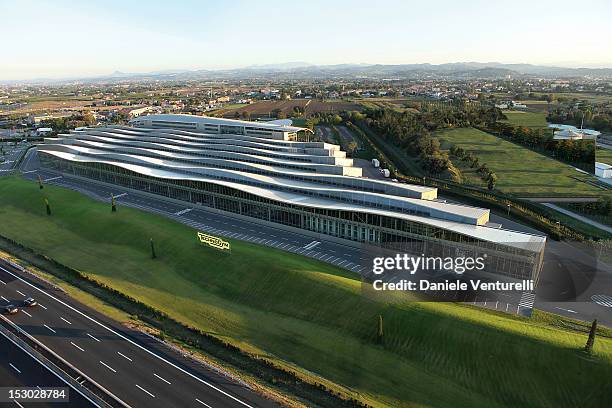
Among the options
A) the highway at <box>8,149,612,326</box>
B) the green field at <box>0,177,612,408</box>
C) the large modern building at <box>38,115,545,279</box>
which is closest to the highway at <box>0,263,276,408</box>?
the green field at <box>0,177,612,408</box>

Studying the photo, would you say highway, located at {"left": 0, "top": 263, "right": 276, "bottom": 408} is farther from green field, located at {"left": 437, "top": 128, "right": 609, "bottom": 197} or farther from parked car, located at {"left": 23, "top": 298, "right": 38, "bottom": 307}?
green field, located at {"left": 437, "top": 128, "right": 609, "bottom": 197}

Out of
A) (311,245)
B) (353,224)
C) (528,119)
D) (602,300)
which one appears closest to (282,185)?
(311,245)

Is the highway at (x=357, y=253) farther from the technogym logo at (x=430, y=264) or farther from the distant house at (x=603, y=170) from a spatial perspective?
the distant house at (x=603, y=170)

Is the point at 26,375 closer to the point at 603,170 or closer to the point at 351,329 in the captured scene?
the point at 351,329

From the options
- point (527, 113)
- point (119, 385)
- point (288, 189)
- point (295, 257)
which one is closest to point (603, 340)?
point (295, 257)

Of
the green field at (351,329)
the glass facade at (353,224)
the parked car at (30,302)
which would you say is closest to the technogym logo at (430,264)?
the glass facade at (353,224)

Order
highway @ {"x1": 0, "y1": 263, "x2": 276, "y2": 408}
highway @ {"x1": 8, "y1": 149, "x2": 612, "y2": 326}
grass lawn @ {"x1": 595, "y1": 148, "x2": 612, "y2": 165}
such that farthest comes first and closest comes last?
grass lawn @ {"x1": 595, "y1": 148, "x2": 612, "y2": 165}
highway @ {"x1": 8, "y1": 149, "x2": 612, "y2": 326}
highway @ {"x1": 0, "y1": 263, "x2": 276, "y2": 408}
